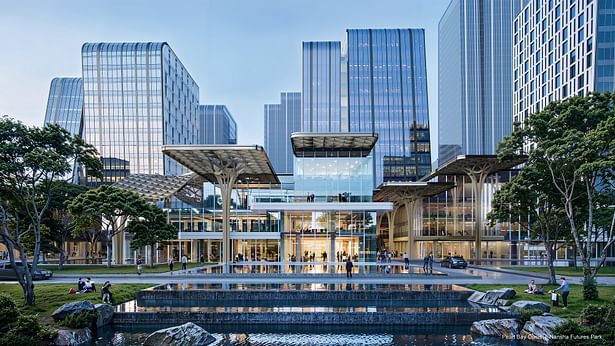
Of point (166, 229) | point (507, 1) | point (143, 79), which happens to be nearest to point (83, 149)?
point (166, 229)

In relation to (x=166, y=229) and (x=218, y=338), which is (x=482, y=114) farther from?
(x=218, y=338)

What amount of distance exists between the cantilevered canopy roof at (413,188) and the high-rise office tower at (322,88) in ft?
212

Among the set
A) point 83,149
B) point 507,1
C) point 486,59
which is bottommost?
point 83,149

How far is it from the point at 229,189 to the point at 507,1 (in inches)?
5358

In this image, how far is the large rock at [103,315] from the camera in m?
19.1

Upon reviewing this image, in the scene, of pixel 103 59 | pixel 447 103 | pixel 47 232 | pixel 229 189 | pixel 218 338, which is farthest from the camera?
pixel 447 103

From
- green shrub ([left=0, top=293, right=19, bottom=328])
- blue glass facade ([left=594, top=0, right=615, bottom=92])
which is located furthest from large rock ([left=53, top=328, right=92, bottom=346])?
blue glass facade ([left=594, top=0, right=615, bottom=92])

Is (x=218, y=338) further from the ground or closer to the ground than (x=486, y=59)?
closer to the ground

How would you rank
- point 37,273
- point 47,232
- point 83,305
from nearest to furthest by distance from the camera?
point 83,305
point 37,273
point 47,232

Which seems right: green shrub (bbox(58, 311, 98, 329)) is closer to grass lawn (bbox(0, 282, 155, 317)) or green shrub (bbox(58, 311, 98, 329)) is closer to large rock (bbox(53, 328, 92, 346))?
large rock (bbox(53, 328, 92, 346))

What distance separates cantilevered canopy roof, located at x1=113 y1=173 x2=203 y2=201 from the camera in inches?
2247

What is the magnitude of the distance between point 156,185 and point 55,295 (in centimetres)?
3836

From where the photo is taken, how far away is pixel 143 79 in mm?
97062

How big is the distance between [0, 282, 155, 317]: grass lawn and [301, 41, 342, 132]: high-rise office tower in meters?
105
